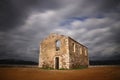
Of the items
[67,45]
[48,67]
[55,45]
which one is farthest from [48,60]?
[67,45]

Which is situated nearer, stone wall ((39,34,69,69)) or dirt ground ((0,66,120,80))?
dirt ground ((0,66,120,80))

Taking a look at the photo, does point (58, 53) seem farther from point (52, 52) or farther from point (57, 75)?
point (57, 75)

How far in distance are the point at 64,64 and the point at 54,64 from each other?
1.76 meters

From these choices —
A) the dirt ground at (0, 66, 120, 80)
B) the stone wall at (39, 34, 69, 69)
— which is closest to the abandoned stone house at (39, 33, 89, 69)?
the stone wall at (39, 34, 69, 69)

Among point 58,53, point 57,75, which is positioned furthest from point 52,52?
point 57,75

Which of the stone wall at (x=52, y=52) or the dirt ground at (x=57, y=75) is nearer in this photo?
the dirt ground at (x=57, y=75)

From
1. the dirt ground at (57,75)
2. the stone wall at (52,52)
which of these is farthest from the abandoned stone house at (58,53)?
the dirt ground at (57,75)

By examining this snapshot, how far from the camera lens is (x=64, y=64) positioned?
19234 millimetres

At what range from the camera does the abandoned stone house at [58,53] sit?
1941cm

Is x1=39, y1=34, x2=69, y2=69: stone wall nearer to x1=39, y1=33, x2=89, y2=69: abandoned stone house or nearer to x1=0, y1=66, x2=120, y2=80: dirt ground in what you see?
x1=39, y1=33, x2=89, y2=69: abandoned stone house

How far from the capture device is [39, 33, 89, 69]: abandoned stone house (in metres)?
19.4

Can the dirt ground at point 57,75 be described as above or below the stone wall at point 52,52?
below

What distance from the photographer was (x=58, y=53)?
2031cm

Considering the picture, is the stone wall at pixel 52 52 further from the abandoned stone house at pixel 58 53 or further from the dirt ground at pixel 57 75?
the dirt ground at pixel 57 75
